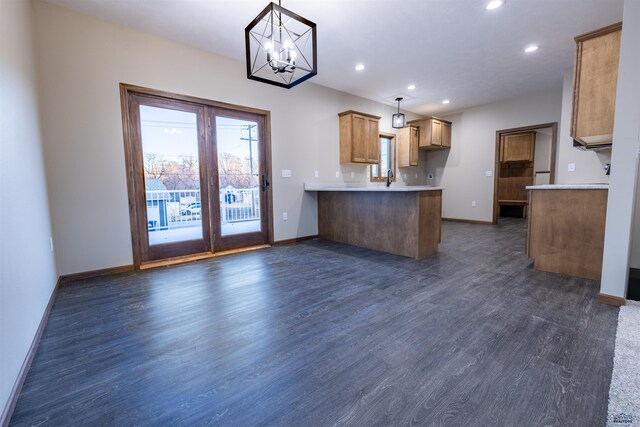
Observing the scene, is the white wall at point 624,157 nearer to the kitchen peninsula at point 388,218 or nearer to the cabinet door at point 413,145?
the kitchen peninsula at point 388,218

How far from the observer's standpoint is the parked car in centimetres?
367

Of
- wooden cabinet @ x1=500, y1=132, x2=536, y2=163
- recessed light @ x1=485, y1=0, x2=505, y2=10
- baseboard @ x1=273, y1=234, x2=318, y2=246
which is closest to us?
recessed light @ x1=485, y1=0, x2=505, y2=10

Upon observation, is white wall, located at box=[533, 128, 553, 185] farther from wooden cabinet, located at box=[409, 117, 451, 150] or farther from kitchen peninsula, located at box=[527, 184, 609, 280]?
kitchen peninsula, located at box=[527, 184, 609, 280]

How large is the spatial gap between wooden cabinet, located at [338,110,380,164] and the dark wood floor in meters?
3.02

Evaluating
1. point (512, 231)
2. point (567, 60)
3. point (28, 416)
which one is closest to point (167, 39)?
point (28, 416)

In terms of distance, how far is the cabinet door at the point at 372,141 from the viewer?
545 cm

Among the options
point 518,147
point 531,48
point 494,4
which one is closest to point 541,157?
point 518,147

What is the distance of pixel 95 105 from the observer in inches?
116

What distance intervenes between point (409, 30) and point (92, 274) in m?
4.51

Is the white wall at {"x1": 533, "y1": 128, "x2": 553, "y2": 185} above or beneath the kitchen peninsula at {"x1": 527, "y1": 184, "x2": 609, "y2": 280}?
above

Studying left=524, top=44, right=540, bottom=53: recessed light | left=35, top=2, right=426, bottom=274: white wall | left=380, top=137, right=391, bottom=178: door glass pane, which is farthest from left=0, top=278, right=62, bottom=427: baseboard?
left=380, top=137, right=391, bottom=178: door glass pane

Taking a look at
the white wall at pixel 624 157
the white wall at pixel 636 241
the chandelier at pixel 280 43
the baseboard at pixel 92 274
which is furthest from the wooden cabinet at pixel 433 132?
the baseboard at pixel 92 274

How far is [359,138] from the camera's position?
5262 mm

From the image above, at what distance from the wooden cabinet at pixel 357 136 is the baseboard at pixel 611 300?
12.6ft
